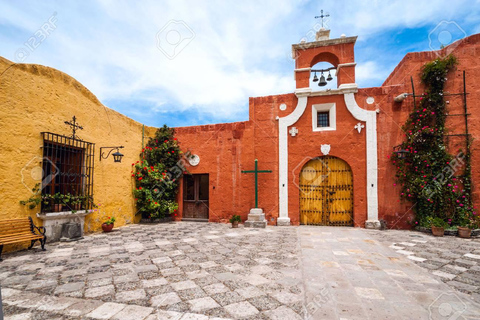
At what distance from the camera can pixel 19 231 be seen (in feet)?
15.5

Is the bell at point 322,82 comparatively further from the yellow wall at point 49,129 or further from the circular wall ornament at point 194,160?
the yellow wall at point 49,129

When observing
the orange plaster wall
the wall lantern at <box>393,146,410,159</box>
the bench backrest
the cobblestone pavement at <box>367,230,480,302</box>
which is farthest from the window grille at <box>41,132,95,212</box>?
the wall lantern at <box>393,146,410,159</box>

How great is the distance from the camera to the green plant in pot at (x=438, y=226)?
6.28m

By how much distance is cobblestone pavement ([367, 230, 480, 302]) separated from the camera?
342 cm

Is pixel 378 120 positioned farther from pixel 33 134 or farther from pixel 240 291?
pixel 33 134

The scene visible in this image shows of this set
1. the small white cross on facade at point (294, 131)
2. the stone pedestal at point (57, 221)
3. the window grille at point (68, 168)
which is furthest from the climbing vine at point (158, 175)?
the small white cross on facade at point (294, 131)

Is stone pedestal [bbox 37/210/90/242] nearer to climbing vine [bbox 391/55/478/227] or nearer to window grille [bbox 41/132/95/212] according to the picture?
window grille [bbox 41/132/95/212]

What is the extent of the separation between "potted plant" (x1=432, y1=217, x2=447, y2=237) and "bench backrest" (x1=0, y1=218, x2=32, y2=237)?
9.49 m

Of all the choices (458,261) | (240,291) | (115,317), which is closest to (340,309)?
(240,291)

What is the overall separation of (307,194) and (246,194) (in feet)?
6.74

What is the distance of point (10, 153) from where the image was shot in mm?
4809

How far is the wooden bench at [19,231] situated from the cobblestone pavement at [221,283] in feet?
0.93

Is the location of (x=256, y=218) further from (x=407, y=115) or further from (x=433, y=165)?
(x=407, y=115)

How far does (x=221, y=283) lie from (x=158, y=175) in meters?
6.04
